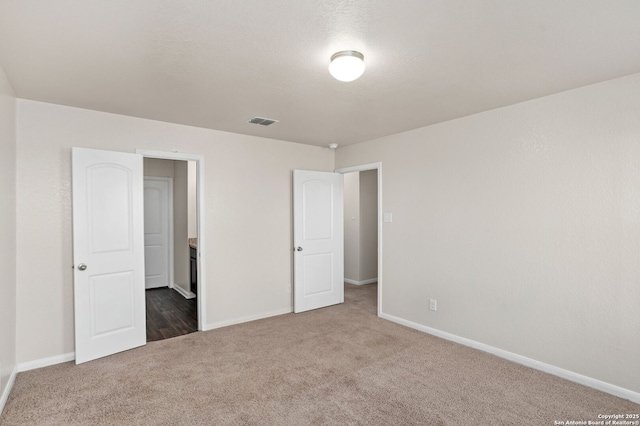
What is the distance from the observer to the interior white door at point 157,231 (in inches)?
238

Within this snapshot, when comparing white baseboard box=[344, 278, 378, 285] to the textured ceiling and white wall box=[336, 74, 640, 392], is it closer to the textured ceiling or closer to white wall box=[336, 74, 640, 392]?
white wall box=[336, 74, 640, 392]

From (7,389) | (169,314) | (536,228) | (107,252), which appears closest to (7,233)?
(107,252)

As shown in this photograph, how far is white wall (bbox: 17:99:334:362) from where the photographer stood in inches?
119

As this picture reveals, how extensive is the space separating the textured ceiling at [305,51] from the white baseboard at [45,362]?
2.37 meters

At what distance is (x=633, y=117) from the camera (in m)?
2.49

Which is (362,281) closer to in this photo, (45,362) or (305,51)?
(45,362)

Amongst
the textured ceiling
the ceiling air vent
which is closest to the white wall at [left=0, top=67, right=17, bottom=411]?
the textured ceiling

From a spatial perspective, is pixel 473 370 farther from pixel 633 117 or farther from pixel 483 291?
pixel 633 117

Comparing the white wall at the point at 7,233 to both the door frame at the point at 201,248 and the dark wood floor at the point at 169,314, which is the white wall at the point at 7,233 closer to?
the dark wood floor at the point at 169,314

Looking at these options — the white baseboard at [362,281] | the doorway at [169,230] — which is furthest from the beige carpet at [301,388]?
the white baseboard at [362,281]

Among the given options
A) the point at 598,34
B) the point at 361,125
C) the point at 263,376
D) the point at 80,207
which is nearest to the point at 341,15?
the point at 598,34

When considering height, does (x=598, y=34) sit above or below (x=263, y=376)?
above

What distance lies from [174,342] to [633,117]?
4593 mm

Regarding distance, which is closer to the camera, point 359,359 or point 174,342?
point 359,359
